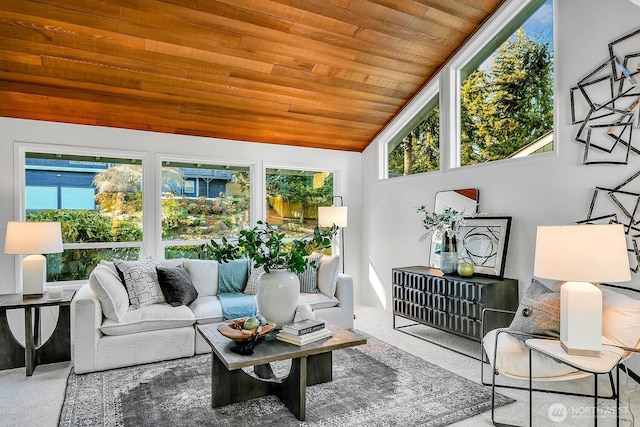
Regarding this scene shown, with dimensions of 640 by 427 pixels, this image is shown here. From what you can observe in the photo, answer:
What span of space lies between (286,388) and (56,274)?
3021mm

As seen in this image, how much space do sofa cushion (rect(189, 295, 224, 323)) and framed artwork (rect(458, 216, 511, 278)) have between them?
8.09 feet

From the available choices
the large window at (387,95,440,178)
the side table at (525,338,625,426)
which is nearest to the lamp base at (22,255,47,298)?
the side table at (525,338,625,426)

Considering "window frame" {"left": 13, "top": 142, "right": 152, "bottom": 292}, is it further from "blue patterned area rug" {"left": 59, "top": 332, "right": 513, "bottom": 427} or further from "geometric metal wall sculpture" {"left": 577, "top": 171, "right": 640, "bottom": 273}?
"geometric metal wall sculpture" {"left": 577, "top": 171, "right": 640, "bottom": 273}

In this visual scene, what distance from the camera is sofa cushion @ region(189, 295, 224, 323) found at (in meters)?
3.58

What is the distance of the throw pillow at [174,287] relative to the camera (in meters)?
3.66

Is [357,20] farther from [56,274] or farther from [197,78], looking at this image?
[56,274]

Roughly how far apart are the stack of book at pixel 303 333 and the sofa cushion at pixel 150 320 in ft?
4.19

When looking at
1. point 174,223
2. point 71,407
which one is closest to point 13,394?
point 71,407

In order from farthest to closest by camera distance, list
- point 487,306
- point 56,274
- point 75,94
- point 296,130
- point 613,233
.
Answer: point 296,130, point 56,274, point 75,94, point 487,306, point 613,233

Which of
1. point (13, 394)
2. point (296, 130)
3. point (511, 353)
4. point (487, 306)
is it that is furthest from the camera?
point (296, 130)

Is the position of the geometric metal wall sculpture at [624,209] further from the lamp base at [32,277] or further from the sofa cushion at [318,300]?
the lamp base at [32,277]

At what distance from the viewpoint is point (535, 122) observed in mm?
3641

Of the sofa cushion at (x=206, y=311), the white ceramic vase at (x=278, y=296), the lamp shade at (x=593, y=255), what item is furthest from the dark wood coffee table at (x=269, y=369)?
the lamp shade at (x=593, y=255)

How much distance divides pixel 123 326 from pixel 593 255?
3411mm
